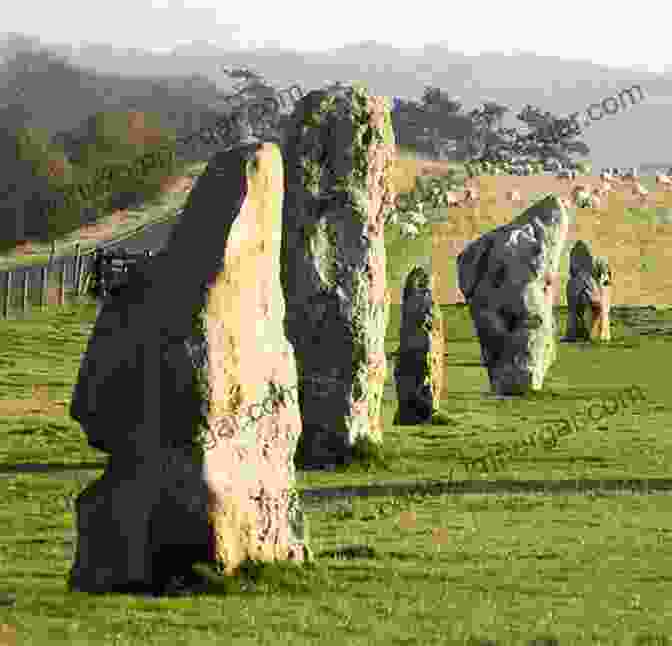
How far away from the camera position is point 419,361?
3098 cm

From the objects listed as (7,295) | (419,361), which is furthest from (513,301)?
(7,295)

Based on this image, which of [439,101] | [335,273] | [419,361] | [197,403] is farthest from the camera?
[439,101]

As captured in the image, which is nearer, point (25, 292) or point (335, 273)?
point (335, 273)

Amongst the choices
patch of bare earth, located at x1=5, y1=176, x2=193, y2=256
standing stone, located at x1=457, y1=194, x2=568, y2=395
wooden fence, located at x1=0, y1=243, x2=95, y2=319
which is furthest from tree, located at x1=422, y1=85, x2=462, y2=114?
standing stone, located at x1=457, y1=194, x2=568, y2=395

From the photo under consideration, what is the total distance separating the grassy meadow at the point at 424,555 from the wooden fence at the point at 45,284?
22743mm

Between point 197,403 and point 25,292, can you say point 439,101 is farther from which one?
point 197,403

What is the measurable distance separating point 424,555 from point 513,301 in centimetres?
2151

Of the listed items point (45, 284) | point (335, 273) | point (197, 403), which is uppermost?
point (335, 273)

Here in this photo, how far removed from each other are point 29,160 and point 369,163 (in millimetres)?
71095

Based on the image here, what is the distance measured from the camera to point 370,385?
24.7m

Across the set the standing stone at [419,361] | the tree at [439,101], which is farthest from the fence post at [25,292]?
the tree at [439,101]

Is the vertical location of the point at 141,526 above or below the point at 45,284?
below

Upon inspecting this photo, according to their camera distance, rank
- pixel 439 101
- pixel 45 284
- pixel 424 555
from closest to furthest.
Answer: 1. pixel 424 555
2. pixel 45 284
3. pixel 439 101

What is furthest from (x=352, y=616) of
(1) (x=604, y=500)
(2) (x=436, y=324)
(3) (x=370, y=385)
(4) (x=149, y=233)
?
(4) (x=149, y=233)
